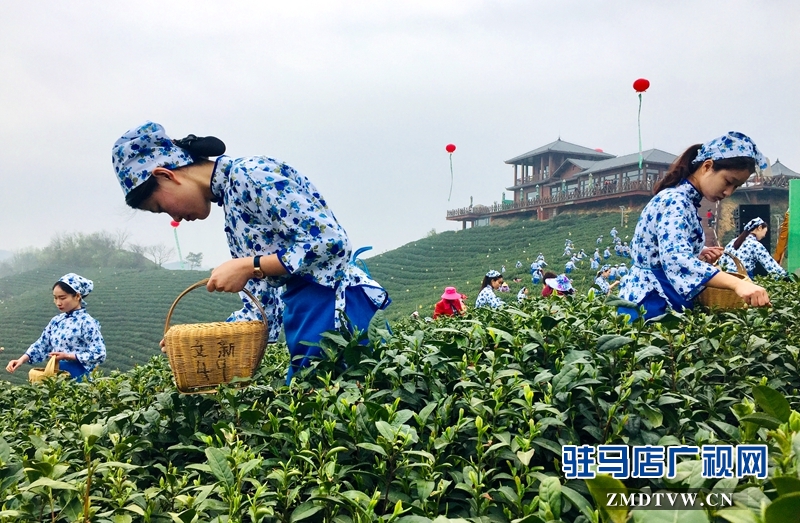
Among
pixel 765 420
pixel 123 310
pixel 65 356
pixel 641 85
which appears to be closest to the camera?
pixel 765 420

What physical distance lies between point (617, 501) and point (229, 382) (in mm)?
1306

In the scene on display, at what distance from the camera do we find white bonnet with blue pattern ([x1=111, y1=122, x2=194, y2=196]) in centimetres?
201

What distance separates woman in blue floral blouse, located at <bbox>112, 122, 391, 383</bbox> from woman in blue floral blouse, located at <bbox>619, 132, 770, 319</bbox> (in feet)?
4.09

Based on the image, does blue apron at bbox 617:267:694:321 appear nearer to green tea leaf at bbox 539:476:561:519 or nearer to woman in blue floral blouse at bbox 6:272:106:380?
green tea leaf at bbox 539:476:561:519

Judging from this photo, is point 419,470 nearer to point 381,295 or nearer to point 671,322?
point 671,322

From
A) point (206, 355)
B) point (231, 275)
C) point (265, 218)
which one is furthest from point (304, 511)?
point (265, 218)

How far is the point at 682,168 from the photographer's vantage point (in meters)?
2.78

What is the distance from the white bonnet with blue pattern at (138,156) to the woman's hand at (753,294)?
213cm

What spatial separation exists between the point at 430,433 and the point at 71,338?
4990 millimetres

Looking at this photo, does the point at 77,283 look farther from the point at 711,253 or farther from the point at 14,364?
the point at 711,253

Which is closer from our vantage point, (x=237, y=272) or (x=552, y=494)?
(x=552, y=494)

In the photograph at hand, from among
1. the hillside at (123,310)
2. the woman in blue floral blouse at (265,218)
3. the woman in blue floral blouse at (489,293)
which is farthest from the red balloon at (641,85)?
the woman in blue floral blouse at (265,218)

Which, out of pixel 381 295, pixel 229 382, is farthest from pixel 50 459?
pixel 381 295

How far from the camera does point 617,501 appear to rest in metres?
0.70
